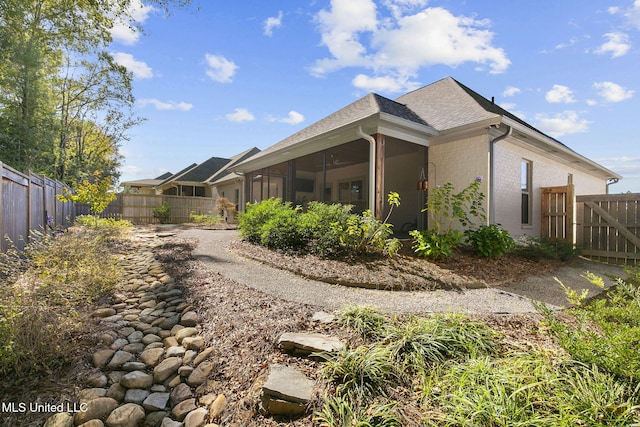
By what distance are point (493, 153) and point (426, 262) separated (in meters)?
3.65

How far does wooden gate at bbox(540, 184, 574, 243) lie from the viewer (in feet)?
25.7

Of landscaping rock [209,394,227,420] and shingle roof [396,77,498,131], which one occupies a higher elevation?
shingle roof [396,77,498,131]

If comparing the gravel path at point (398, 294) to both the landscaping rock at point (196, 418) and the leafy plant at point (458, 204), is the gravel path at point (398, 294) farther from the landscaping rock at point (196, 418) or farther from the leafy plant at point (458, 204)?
the leafy plant at point (458, 204)

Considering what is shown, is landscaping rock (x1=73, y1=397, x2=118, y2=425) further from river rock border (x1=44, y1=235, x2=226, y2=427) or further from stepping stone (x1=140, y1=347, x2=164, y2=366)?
stepping stone (x1=140, y1=347, x2=164, y2=366)

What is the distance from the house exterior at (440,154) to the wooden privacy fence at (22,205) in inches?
248

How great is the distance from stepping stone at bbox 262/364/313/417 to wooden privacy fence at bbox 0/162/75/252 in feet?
13.9

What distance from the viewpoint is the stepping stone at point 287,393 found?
5.89 ft

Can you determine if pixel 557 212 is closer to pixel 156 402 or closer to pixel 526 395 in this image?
pixel 526 395

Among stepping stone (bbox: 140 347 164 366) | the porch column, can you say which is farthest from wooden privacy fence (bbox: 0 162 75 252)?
the porch column

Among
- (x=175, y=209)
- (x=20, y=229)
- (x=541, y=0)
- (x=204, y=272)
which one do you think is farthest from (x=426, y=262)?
(x=175, y=209)

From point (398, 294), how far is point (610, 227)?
7.63 meters

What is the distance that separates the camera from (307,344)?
2.31 meters

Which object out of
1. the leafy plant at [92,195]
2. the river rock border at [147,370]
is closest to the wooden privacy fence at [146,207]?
the leafy plant at [92,195]

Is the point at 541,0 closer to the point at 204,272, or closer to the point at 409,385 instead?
the point at 409,385
